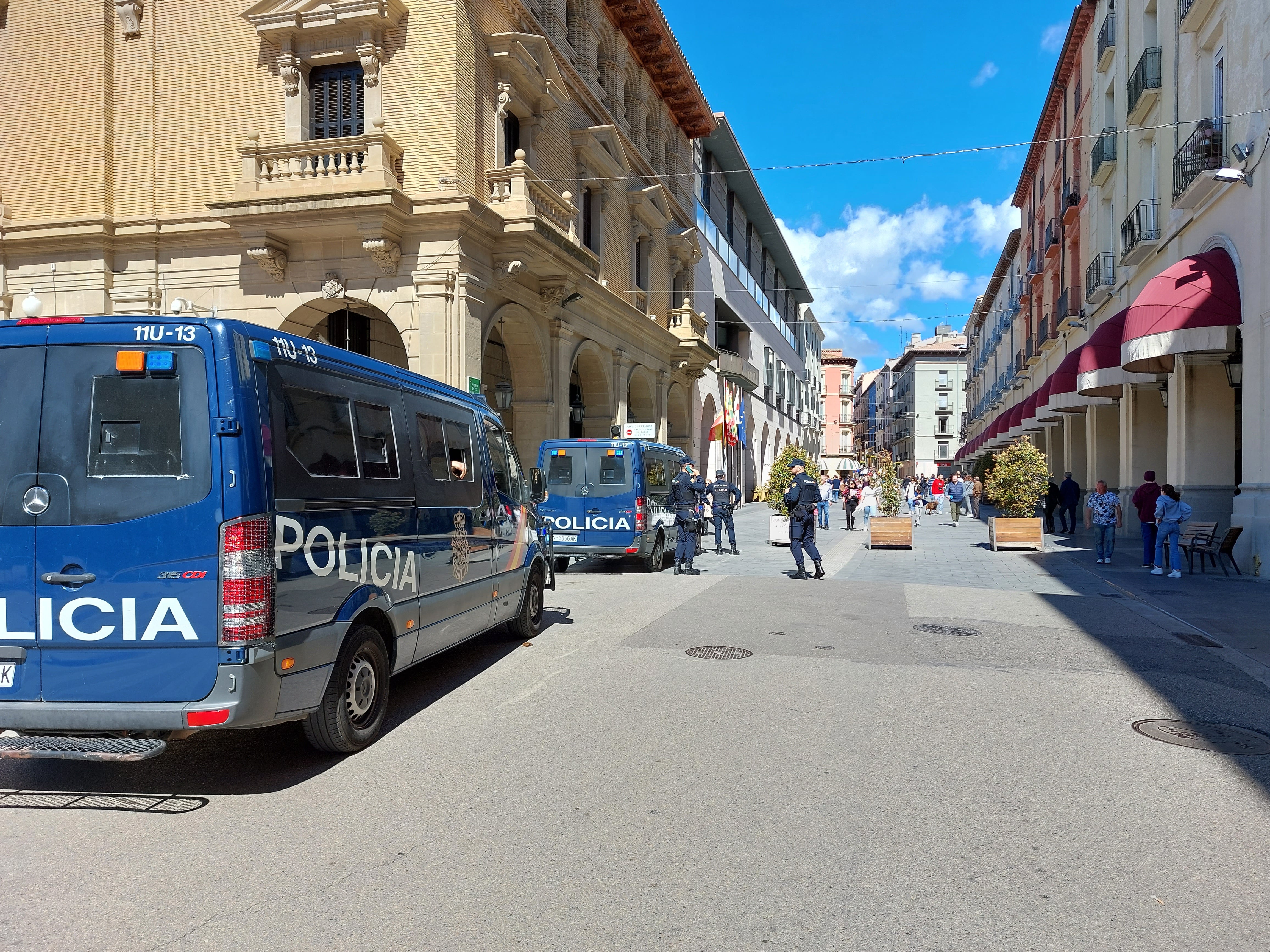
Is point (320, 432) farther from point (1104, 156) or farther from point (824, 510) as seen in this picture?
point (824, 510)

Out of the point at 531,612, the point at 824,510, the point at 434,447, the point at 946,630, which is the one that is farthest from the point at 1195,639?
the point at 824,510

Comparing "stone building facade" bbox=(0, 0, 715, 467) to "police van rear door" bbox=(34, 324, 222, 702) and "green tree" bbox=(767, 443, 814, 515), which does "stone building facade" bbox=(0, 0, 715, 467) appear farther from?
"police van rear door" bbox=(34, 324, 222, 702)

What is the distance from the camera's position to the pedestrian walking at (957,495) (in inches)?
1289

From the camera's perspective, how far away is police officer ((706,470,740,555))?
1912 centimetres

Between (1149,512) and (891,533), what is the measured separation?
578 centimetres

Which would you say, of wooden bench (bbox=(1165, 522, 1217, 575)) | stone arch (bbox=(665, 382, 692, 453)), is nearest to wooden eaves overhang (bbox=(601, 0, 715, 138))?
stone arch (bbox=(665, 382, 692, 453))

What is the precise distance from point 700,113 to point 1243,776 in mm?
29093

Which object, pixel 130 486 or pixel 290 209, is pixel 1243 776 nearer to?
pixel 130 486

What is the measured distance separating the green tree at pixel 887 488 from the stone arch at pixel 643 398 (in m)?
7.25

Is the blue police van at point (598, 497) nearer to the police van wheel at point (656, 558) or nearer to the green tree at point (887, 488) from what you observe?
the police van wheel at point (656, 558)

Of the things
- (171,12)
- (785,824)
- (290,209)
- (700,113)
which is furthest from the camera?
(700,113)

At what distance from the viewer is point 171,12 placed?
17922mm

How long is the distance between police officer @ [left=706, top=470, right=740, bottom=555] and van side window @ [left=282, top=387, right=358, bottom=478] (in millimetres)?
13980

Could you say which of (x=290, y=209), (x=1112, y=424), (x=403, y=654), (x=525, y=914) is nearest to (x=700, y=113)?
(x=1112, y=424)
